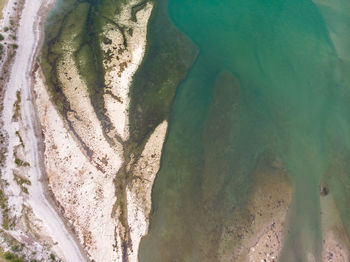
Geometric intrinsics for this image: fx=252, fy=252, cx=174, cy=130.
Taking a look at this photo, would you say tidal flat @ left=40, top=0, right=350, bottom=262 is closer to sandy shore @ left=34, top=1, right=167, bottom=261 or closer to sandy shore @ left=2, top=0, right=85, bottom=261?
sandy shore @ left=34, top=1, right=167, bottom=261

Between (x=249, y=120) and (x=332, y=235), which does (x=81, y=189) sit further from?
(x=332, y=235)

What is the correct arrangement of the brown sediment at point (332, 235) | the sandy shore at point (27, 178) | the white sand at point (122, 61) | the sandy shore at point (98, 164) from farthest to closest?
the white sand at point (122, 61)
the sandy shore at point (98, 164)
the sandy shore at point (27, 178)
the brown sediment at point (332, 235)

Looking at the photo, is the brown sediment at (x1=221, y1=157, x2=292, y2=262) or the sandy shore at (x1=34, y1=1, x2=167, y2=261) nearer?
the brown sediment at (x1=221, y1=157, x2=292, y2=262)

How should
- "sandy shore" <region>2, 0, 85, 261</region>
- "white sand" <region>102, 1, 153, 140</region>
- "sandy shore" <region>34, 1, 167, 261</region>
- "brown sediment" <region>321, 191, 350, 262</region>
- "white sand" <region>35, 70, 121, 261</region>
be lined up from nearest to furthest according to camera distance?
"brown sediment" <region>321, 191, 350, 262</region>, "sandy shore" <region>2, 0, 85, 261</region>, "white sand" <region>35, 70, 121, 261</region>, "sandy shore" <region>34, 1, 167, 261</region>, "white sand" <region>102, 1, 153, 140</region>

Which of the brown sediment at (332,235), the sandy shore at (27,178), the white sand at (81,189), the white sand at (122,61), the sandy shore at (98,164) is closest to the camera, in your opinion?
the brown sediment at (332,235)

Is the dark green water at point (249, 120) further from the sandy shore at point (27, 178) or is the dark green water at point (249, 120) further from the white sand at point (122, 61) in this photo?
the sandy shore at point (27, 178)

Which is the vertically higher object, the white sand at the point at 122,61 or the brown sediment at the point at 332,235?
the white sand at the point at 122,61

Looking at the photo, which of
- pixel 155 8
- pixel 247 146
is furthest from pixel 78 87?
pixel 247 146

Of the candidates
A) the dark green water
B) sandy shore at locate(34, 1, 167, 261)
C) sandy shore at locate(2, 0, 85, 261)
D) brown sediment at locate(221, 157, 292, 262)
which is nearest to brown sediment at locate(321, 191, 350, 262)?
the dark green water

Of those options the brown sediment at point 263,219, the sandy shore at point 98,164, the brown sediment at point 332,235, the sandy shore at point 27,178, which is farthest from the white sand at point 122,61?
the brown sediment at point 332,235

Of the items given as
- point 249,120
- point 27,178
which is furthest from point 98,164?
point 249,120
